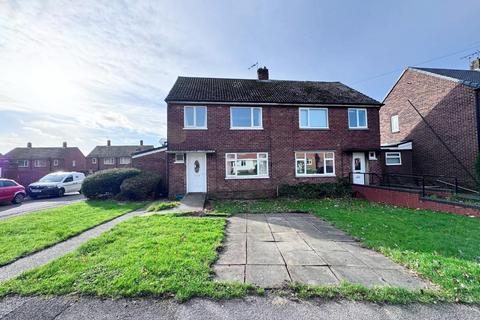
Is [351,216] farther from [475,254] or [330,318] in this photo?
[330,318]

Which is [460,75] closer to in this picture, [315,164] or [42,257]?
[315,164]

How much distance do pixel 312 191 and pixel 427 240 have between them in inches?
322

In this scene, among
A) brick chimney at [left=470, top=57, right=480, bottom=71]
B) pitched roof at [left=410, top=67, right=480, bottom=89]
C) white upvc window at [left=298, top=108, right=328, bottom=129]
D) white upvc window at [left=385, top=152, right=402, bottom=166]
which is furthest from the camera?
brick chimney at [left=470, top=57, right=480, bottom=71]

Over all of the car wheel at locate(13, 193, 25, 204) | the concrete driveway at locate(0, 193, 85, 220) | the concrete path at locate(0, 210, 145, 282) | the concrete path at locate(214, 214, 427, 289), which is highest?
the car wheel at locate(13, 193, 25, 204)

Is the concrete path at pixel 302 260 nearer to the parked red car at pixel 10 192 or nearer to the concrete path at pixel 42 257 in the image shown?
the concrete path at pixel 42 257

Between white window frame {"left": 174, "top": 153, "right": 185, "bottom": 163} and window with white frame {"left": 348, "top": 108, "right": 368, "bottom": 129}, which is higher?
window with white frame {"left": 348, "top": 108, "right": 368, "bottom": 129}

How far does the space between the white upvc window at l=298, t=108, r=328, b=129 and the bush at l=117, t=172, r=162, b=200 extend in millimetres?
9825

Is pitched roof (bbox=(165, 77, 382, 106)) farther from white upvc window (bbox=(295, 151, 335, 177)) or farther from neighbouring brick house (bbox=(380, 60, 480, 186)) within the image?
neighbouring brick house (bbox=(380, 60, 480, 186))

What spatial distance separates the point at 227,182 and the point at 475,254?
1078 cm

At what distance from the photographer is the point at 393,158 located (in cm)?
1716

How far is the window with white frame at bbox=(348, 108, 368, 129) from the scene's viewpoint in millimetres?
15297

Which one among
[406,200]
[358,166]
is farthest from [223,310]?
[358,166]

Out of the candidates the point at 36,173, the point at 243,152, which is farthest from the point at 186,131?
the point at 36,173

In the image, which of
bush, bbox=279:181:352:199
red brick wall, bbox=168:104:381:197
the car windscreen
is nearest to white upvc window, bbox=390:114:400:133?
red brick wall, bbox=168:104:381:197
